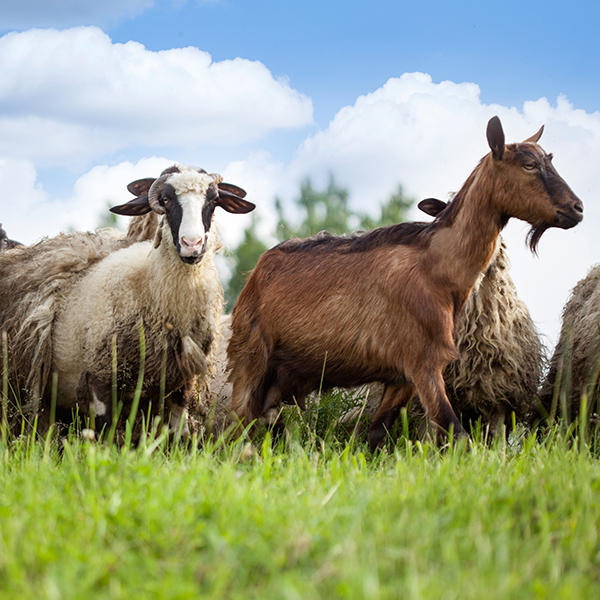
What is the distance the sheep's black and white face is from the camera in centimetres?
508

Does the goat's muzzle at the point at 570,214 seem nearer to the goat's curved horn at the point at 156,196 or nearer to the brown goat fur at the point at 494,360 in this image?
the brown goat fur at the point at 494,360

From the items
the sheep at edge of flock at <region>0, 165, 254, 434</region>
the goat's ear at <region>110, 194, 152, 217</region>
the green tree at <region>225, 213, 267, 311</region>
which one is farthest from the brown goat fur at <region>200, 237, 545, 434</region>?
the green tree at <region>225, 213, 267, 311</region>

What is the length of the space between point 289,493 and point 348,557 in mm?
724

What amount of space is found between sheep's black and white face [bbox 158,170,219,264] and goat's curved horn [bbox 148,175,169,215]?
0.03m

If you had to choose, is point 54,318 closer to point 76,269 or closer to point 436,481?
point 76,269

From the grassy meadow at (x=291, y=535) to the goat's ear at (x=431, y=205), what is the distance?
284cm

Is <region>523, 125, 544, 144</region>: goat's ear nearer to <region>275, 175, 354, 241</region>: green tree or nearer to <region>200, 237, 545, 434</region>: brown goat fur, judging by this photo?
<region>200, 237, 545, 434</region>: brown goat fur

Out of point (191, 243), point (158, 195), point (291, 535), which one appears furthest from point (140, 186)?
point (291, 535)

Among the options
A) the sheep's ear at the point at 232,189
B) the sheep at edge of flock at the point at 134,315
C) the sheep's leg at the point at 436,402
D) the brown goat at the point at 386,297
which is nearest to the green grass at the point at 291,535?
the sheep's leg at the point at 436,402

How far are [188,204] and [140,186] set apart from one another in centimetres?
114

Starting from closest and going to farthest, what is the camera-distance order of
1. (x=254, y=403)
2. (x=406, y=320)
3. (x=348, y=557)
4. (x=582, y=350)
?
(x=348, y=557) → (x=406, y=320) → (x=254, y=403) → (x=582, y=350)

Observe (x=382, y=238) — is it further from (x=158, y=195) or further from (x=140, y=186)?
(x=140, y=186)

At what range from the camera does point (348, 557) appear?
204 cm

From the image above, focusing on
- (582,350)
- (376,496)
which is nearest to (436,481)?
(376,496)
